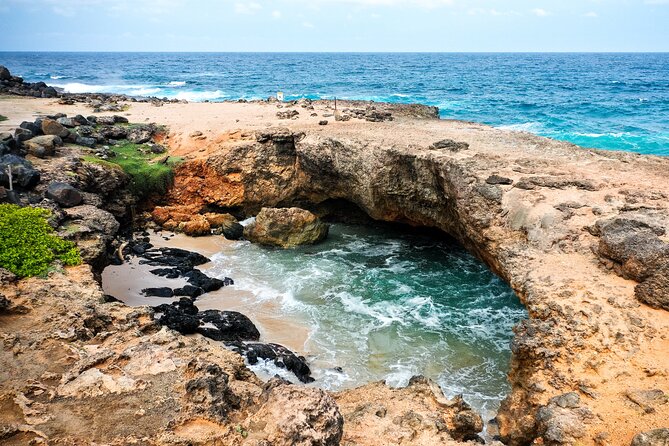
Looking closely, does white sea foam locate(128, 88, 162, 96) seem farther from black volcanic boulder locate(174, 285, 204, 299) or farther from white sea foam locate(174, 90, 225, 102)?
black volcanic boulder locate(174, 285, 204, 299)

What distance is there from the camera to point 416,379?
920cm

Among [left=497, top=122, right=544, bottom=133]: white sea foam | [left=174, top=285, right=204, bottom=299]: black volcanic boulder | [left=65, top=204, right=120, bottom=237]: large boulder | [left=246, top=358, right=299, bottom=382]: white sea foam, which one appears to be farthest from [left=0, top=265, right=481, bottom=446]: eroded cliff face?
[left=497, top=122, right=544, bottom=133]: white sea foam

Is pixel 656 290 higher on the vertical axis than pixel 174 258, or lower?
higher

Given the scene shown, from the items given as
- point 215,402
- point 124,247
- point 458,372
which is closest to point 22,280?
point 215,402

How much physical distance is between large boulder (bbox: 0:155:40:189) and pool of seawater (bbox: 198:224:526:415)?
599cm

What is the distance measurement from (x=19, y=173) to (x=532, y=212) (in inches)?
567

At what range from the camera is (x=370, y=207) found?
1902cm

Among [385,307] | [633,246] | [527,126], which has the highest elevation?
[527,126]

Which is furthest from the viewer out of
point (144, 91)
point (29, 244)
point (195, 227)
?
point (144, 91)

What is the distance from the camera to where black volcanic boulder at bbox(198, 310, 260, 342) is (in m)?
12.6

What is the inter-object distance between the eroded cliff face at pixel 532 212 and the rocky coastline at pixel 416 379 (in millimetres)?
42

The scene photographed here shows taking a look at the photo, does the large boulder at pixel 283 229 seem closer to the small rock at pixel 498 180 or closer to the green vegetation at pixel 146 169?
the green vegetation at pixel 146 169

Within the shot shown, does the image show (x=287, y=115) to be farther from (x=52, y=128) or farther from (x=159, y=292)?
(x=159, y=292)

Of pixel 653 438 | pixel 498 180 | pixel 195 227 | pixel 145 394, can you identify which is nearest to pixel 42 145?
pixel 195 227
